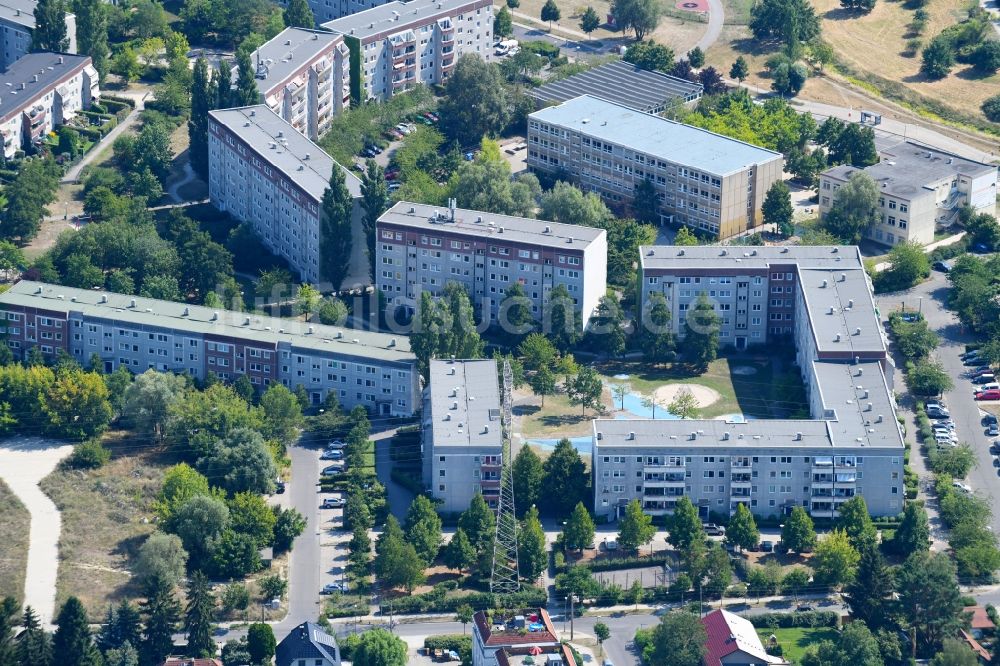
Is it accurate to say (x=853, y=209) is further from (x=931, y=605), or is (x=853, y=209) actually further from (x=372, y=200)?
(x=931, y=605)

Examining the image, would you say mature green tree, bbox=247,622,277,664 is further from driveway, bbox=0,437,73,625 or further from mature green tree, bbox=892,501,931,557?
mature green tree, bbox=892,501,931,557

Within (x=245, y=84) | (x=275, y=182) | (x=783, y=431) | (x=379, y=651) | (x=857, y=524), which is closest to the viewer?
(x=379, y=651)

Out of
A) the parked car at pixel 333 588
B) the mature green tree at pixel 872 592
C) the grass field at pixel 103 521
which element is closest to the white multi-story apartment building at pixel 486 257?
the grass field at pixel 103 521

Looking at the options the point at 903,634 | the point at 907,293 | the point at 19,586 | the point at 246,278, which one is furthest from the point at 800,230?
the point at 19,586

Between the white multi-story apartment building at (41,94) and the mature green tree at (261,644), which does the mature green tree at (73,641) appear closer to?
the mature green tree at (261,644)

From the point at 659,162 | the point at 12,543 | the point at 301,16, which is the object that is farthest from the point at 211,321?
the point at 301,16

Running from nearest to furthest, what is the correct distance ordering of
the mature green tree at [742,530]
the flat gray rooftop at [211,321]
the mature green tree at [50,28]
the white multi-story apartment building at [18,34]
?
the mature green tree at [742,530]
the flat gray rooftop at [211,321]
the mature green tree at [50,28]
the white multi-story apartment building at [18,34]

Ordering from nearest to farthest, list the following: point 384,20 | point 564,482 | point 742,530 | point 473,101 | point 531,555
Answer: point 531,555 < point 742,530 < point 564,482 < point 473,101 < point 384,20

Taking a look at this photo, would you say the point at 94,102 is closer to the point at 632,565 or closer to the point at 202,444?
the point at 202,444
